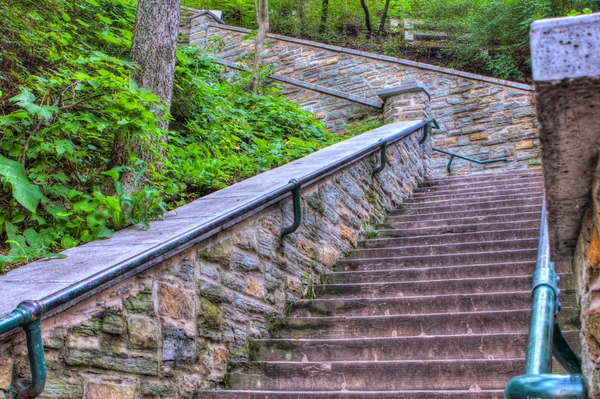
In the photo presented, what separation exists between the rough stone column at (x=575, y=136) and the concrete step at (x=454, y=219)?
12.3ft

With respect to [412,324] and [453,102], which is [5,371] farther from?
[453,102]

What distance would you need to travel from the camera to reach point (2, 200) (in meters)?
2.94

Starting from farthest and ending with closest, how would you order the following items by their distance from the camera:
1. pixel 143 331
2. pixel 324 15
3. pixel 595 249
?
1. pixel 324 15
2. pixel 143 331
3. pixel 595 249

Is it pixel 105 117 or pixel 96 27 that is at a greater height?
pixel 96 27

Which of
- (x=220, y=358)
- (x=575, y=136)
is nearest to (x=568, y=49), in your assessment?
(x=575, y=136)

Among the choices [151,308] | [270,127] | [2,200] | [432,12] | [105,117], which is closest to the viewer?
[151,308]

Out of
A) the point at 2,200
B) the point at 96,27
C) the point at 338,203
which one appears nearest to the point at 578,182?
the point at 2,200

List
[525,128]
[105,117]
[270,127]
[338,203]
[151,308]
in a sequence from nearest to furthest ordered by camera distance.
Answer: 1. [151,308]
2. [105,117]
3. [338,203]
4. [270,127]
5. [525,128]

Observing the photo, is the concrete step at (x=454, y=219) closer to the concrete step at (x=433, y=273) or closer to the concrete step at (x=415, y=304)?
the concrete step at (x=433, y=273)

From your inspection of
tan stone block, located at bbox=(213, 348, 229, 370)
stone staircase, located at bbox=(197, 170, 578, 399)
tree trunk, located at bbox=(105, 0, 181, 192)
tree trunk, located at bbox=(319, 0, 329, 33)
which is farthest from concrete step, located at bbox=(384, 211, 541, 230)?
tree trunk, located at bbox=(319, 0, 329, 33)

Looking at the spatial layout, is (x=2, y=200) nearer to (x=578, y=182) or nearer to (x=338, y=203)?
(x=338, y=203)

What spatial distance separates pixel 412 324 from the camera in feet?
10.3

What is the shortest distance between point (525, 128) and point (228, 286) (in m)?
7.59

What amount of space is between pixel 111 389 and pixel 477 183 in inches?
212
